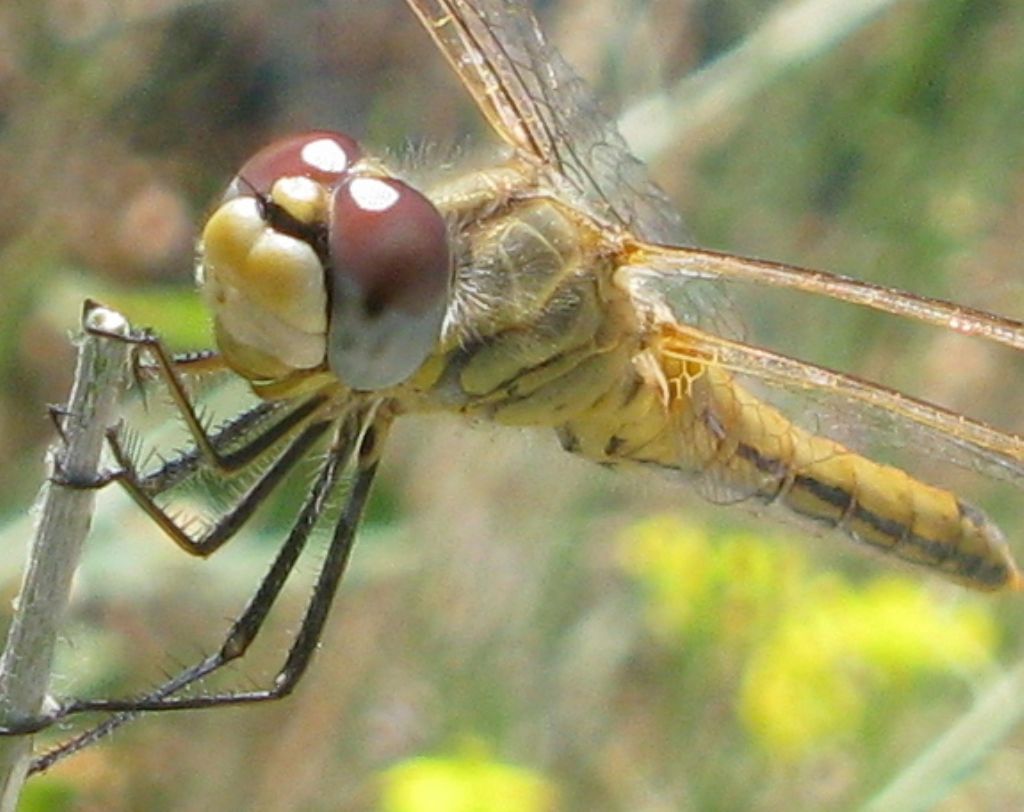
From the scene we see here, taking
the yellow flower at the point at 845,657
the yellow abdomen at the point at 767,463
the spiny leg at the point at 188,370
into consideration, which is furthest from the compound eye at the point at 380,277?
the yellow flower at the point at 845,657

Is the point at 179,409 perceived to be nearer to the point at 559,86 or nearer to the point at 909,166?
the point at 559,86

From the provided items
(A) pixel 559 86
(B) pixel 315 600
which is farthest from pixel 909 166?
(B) pixel 315 600

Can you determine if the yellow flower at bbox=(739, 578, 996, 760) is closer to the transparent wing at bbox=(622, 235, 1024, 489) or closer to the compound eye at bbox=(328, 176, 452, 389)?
the transparent wing at bbox=(622, 235, 1024, 489)

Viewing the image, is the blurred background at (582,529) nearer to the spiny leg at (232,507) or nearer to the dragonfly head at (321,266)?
the spiny leg at (232,507)

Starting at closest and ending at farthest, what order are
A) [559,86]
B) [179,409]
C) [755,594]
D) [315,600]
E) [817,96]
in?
[179,409] < [315,600] < [559,86] < [755,594] < [817,96]

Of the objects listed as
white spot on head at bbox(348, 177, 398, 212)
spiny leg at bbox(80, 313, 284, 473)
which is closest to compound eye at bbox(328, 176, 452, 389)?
white spot on head at bbox(348, 177, 398, 212)

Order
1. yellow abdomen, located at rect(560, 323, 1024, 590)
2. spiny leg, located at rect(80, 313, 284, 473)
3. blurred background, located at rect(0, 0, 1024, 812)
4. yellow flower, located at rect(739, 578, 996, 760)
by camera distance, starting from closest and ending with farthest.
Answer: spiny leg, located at rect(80, 313, 284, 473) → yellow abdomen, located at rect(560, 323, 1024, 590) → yellow flower, located at rect(739, 578, 996, 760) → blurred background, located at rect(0, 0, 1024, 812)

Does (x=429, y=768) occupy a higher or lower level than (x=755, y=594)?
lower

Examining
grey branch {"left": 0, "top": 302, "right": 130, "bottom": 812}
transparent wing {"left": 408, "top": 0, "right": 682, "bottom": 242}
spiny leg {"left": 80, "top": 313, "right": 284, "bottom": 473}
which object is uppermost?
transparent wing {"left": 408, "top": 0, "right": 682, "bottom": 242}
